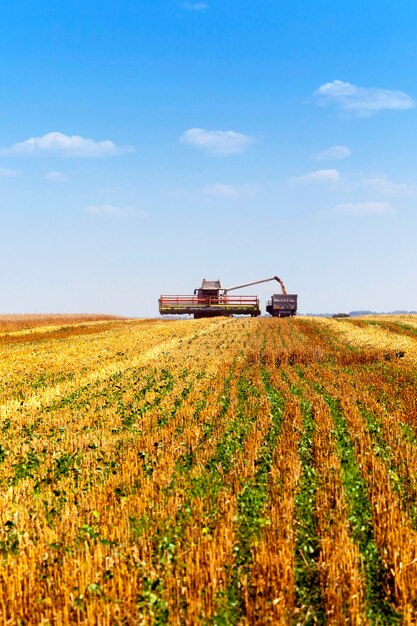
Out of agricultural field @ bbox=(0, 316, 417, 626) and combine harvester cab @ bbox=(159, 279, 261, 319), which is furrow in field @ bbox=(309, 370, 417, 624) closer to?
agricultural field @ bbox=(0, 316, 417, 626)

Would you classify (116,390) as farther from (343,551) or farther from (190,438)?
(343,551)

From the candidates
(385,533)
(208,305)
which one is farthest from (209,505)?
(208,305)

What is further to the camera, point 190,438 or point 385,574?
point 190,438

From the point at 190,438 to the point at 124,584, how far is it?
19.2 feet

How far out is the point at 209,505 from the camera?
801cm

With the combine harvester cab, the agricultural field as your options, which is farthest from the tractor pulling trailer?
the agricultural field

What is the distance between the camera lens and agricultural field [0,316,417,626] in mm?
5695

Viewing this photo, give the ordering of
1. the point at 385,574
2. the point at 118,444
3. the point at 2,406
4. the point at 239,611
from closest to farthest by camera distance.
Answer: the point at 239,611
the point at 385,574
the point at 118,444
the point at 2,406

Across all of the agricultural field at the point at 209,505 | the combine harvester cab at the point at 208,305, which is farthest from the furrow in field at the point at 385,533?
the combine harvester cab at the point at 208,305

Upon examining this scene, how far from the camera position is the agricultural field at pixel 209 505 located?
5.70 meters

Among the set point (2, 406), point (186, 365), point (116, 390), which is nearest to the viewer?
point (2, 406)

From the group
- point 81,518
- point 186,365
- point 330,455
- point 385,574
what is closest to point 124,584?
point 81,518

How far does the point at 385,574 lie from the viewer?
620 cm

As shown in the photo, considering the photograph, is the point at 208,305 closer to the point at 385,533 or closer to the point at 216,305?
the point at 216,305
